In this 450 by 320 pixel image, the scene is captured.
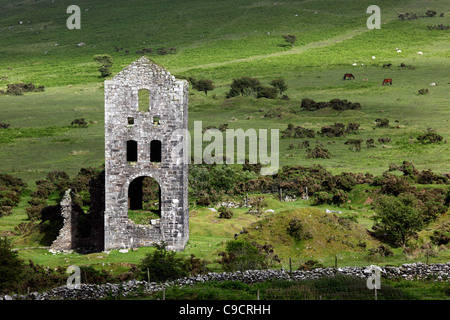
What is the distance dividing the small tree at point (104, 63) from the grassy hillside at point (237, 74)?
1.38 meters

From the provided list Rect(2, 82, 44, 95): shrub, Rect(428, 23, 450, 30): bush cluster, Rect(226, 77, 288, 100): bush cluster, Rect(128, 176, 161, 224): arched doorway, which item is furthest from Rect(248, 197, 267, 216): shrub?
Rect(428, 23, 450, 30): bush cluster

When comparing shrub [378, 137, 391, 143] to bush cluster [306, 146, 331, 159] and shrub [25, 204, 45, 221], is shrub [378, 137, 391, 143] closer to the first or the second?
bush cluster [306, 146, 331, 159]

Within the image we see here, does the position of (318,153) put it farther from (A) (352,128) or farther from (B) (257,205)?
(B) (257,205)

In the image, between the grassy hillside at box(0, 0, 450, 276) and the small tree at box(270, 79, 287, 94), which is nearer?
the grassy hillside at box(0, 0, 450, 276)

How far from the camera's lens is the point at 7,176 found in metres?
48.9

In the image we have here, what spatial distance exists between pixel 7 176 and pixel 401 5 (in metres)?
104

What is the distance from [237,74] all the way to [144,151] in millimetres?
75797

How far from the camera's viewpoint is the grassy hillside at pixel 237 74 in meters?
52.3

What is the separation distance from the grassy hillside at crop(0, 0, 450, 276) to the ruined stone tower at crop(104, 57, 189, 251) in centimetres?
112

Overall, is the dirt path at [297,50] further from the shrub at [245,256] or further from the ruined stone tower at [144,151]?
the shrub at [245,256]

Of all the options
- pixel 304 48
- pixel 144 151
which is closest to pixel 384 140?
pixel 144 151

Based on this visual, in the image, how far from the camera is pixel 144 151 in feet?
93.0

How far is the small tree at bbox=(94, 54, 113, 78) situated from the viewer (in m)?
107
